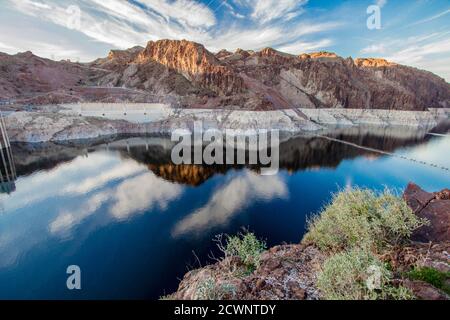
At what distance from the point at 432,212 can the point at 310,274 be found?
23.2 ft

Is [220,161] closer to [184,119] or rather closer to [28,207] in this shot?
[28,207]

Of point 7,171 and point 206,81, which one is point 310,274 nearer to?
A: point 7,171

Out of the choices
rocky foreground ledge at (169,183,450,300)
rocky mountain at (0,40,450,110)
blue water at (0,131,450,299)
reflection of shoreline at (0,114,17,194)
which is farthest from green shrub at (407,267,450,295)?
rocky mountain at (0,40,450,110)

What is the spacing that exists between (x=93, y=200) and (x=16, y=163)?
20.6m

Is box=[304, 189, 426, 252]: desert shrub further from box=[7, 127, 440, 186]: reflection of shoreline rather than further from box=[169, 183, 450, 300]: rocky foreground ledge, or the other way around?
box=[7, 127, 440, 186]: reflection of shoreline

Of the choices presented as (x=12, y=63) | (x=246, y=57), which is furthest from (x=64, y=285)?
(x=246, y=57)

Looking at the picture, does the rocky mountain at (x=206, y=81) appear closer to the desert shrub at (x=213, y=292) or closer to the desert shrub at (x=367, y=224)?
the desert shrub at (x=367, y=224)

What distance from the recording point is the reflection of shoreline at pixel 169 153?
3225 cm

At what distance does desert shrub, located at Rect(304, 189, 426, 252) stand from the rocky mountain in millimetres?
56502

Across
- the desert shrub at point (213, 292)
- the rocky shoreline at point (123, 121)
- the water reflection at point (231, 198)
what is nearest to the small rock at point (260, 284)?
the desert shrub at point (213, 292)

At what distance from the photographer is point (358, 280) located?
15.6 feet

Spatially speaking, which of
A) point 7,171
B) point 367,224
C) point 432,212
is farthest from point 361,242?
point 7,171

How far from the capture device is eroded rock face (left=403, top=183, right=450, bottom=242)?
29.6 feet

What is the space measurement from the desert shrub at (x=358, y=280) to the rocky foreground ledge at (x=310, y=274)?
0.04 m
